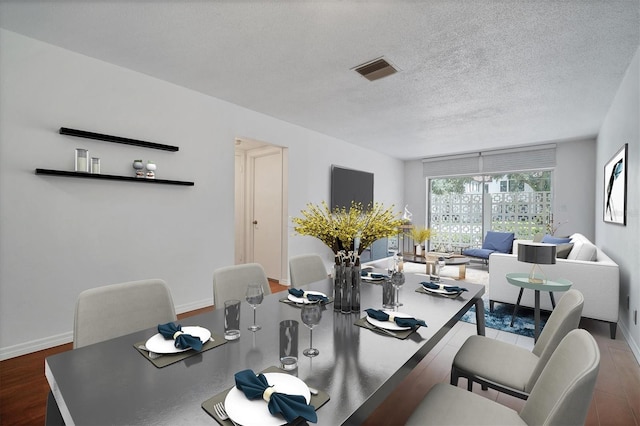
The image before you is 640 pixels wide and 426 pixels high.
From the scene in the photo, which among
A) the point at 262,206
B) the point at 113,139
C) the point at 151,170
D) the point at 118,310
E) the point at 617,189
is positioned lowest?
the point at 118,310

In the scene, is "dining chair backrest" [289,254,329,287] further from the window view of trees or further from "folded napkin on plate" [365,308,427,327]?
the window view of trees

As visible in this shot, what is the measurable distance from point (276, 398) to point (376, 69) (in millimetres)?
2854

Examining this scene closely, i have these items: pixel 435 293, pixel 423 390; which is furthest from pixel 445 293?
pixel 423 390

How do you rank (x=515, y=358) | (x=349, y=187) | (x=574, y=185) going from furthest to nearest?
(x=349, y=187)
(x=574, y=185)
(x=515, y=358)

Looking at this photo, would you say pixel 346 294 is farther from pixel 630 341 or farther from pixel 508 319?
pixel 630 341

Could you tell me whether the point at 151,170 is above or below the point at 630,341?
above

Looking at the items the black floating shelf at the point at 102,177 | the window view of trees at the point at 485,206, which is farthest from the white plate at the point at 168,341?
the window view of trees at the point at 485,206

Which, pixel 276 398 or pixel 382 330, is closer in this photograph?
pixel 276 398

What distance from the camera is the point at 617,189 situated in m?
3.25

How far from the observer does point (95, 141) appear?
2.83m

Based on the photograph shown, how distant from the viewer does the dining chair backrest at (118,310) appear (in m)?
1.30

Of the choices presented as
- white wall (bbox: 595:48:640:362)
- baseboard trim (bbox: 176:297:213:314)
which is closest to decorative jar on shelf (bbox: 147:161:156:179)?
baseboard trim (bbox: 176:297:213:314)

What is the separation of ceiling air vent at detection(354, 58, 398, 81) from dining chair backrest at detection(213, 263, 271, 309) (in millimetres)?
2025

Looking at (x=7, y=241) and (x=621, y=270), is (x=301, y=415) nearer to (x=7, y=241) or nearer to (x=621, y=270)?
(x=7, y=241)
